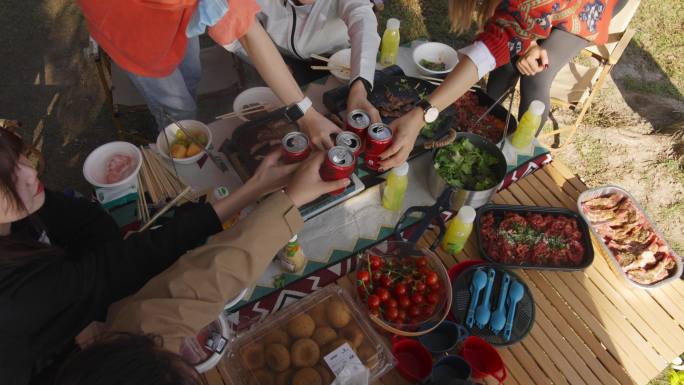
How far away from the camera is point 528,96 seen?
3.01 metres

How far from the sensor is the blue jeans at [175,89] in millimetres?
2777

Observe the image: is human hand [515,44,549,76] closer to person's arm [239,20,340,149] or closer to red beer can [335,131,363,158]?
person's arm [239,20,340,149]

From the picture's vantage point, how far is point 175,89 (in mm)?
2844

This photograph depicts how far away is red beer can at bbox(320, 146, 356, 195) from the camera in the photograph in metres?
1.73

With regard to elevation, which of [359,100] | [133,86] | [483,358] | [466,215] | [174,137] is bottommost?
[133,86]

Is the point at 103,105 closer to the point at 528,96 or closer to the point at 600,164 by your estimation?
the point at 528,96

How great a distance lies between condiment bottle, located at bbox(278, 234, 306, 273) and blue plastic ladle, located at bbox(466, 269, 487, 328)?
0.77 meters

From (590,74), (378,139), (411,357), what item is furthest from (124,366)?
(590,74)

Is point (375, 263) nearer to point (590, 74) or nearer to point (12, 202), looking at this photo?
point (12, 202)

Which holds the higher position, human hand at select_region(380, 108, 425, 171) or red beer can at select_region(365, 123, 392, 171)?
red beer can at select_region(365, 123, 392, 171)

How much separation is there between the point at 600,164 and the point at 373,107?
8.74 ft

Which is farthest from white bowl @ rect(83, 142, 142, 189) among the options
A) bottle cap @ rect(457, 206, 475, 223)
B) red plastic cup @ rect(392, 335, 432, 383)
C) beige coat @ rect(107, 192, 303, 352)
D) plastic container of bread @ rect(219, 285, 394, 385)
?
bottle cap @ rect(457, 206, 475, 223)

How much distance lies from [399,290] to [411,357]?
0.91ft

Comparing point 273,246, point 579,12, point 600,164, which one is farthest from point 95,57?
point 600,164
